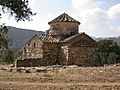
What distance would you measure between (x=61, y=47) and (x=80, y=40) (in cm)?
269

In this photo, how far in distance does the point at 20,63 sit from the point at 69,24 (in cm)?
878

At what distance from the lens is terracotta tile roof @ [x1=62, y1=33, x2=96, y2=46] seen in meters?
39.4

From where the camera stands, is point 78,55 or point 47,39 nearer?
point 78,55

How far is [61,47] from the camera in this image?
4094 centimetres

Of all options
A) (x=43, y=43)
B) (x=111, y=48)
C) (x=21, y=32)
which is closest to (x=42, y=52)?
(x=43, y=43)

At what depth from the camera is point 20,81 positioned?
21.7m

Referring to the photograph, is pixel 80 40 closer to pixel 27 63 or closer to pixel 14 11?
pixel 27 63

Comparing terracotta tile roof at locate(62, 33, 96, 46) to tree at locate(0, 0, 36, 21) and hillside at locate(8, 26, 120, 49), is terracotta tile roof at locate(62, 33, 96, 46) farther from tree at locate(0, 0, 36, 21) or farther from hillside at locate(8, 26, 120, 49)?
hillside at locate(8, 26, 120, 49)

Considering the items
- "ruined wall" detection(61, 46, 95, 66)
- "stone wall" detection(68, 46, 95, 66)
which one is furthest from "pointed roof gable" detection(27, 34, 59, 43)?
"stone wall" detection(68, 46, 95, 66)

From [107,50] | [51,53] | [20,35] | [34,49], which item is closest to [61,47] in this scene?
[51,53]

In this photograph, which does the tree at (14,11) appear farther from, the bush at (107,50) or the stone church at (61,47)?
the bush at (107,50)

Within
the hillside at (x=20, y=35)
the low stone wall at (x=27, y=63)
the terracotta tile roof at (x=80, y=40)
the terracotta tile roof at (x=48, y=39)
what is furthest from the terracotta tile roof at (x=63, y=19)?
the hillside at (x=20, y=35)

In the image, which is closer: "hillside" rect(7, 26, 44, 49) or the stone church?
the stone church

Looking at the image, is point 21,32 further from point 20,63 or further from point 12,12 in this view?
point 12,12
